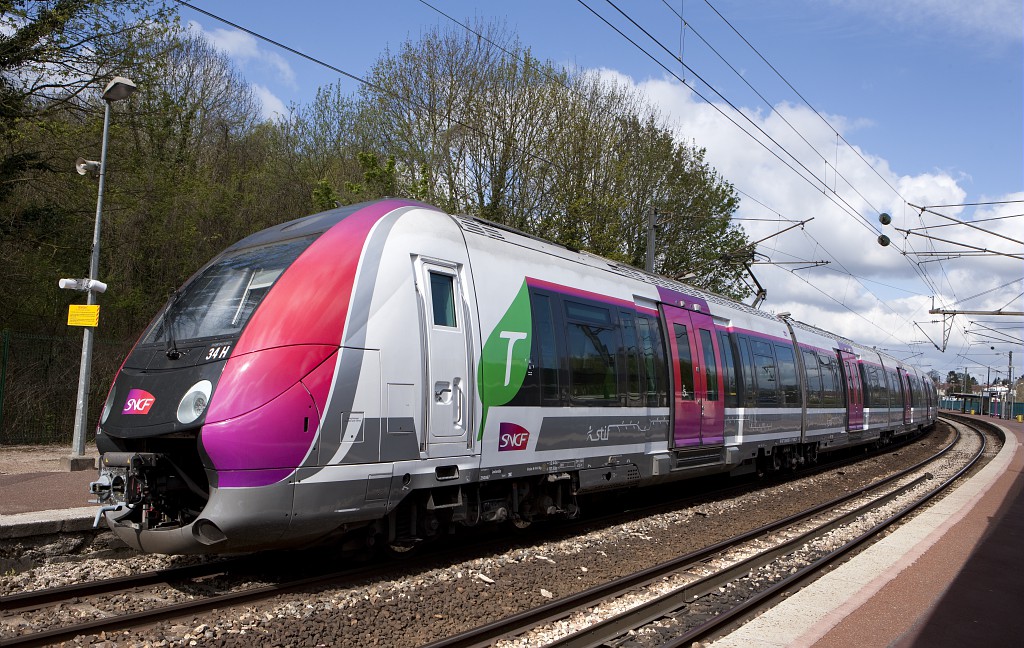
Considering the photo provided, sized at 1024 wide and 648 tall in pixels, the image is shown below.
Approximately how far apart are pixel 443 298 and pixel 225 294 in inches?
77.3

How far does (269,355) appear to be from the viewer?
584 centimetres

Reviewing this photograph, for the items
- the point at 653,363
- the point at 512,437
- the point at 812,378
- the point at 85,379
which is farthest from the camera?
the point at 812,378

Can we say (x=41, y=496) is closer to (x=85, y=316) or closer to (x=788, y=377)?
(x=85, y=316)

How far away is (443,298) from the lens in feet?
23.2

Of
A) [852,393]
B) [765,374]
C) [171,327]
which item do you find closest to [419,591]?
[171,327]

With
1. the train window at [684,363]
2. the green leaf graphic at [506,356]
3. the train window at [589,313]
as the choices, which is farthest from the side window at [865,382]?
the green leaf graphic at [506,356]

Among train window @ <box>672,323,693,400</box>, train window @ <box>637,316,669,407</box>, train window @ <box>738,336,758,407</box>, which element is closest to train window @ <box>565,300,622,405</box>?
train window @ <box>637,316,669,407</box>

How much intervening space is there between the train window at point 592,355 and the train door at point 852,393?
13.7 metres

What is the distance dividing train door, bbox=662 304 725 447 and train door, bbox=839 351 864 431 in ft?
32.8

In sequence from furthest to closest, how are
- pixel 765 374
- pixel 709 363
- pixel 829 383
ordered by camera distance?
1. pixel 829 383
2. pixel 765 374
3. pixel 709 363

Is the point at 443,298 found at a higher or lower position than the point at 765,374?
higher

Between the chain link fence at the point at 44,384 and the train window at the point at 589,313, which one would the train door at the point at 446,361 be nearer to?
the train window at the point at 589,313

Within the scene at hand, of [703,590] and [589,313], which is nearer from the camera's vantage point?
[703,590]

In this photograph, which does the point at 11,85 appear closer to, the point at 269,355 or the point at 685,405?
the point at 269,355
